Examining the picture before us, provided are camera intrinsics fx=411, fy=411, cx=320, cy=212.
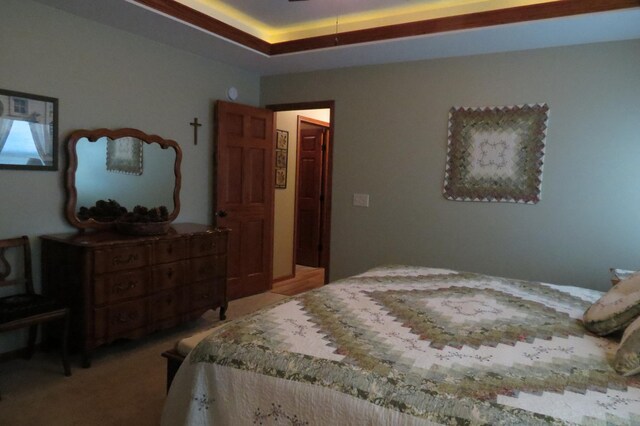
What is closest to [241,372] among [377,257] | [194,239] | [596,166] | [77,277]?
[77,277]

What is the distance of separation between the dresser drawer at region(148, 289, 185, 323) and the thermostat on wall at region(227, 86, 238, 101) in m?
2.20

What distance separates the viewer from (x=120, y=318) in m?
2.98

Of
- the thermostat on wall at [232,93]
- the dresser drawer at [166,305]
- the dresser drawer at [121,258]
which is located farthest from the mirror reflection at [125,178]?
the thermostat on wall at [232,93]

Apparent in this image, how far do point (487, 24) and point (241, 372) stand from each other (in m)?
3.03

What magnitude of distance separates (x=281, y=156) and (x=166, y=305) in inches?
104

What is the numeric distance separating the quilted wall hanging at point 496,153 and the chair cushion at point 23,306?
329 centimetres

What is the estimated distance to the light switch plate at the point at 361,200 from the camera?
4.32 metres

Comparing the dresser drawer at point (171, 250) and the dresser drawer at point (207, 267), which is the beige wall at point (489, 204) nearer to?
the dresser drawer at point (207, 267)

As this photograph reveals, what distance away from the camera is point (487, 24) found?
3.12 metres

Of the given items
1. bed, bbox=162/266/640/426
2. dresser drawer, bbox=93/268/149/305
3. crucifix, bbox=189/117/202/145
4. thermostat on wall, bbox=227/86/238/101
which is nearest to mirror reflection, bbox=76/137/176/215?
crucifix, bbox=189/117/202/145

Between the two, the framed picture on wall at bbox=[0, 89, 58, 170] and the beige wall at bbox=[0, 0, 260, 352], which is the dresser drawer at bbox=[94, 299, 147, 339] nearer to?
the beige wall at bbox=[0, 0, 260, 352]

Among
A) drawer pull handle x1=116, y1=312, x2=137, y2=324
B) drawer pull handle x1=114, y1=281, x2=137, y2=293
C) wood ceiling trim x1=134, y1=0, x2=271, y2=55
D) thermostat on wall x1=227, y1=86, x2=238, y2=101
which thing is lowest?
drawer pull handle x1=116, y1=312, x2=137, y2=324

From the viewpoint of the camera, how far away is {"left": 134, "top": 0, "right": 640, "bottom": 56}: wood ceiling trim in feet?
9.37

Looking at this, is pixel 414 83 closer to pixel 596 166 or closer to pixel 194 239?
pixel 596 166
